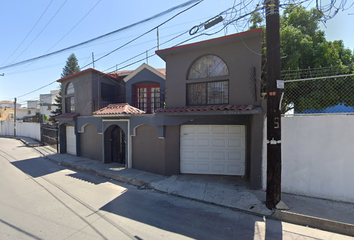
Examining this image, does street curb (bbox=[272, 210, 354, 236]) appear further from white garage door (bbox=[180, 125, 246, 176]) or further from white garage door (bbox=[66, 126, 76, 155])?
white garage door (bbox=[66, 126, 76, 155])

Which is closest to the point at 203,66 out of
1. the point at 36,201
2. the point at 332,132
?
the point at 332,132

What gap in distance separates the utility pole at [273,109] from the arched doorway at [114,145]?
314 inches

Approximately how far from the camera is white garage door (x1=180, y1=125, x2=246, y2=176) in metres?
7.45

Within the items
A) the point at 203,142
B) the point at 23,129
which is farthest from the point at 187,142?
the point at 23,129

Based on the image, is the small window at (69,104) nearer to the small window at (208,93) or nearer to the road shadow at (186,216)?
the small window at (208,93)

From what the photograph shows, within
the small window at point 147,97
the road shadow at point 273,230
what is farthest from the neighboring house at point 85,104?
the road shadow at point 273,230

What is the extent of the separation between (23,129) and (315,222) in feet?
106

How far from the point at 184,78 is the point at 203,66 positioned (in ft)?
2.96

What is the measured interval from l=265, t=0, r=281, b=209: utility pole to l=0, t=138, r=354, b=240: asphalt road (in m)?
0.84

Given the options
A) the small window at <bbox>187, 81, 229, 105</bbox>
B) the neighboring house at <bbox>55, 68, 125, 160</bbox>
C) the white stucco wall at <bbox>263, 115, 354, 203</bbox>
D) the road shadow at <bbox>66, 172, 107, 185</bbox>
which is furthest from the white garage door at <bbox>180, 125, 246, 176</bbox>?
the neighboring house at <bbox>55, 68, 125, 160</bbox>

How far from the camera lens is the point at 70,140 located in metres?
14.1

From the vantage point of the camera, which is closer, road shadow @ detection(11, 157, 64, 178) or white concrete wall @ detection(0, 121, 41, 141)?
road shadow @ detection(11, 157, 64, 178)

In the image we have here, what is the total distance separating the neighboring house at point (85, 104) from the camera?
11.9 meters

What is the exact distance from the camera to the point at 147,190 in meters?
6.70
